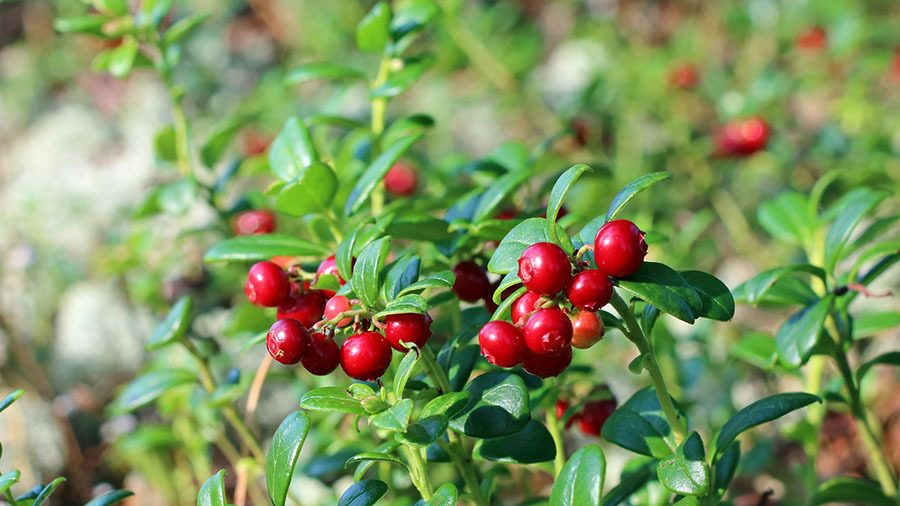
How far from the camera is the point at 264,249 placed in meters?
1.41

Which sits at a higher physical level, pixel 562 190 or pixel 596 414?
pixel 562 190

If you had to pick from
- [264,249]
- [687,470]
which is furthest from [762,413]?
[264,249]

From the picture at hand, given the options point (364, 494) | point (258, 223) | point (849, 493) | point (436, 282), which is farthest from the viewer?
point (258, 223)

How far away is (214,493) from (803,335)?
100 centimetres

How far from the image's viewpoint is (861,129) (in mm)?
3373

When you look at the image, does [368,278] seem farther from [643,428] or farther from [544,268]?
[643,428]

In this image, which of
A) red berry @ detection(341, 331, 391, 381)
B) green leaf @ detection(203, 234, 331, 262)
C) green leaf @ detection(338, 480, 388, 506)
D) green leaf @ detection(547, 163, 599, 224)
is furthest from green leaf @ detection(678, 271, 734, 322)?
green leaf @ detection(203, 234, 331, 262)

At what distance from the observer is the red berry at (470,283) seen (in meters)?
1.35

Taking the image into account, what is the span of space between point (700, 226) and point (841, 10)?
223 centimetres

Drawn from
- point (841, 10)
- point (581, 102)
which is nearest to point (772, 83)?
point (581, 102)

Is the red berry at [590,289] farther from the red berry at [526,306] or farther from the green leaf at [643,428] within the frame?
the green leaf at [643,428]

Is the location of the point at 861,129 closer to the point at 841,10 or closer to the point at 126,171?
the point at 841,10

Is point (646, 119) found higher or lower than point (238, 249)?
lower

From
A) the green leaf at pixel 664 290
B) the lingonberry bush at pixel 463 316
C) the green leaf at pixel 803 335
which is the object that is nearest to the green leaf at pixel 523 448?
the lingonberry bush at pixel 463 316
